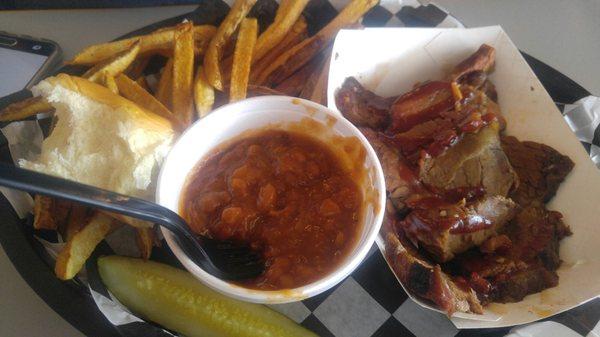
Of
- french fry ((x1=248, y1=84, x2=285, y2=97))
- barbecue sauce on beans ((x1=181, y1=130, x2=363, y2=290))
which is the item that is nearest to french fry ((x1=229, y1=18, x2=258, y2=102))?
french fry ((x1=248, y1=84, x2=285, y2=97))

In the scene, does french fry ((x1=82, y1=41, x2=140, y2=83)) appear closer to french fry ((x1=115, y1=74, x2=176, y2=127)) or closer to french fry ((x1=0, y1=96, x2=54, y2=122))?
french fry ((x1=115, y1=74, x2=176, y2=127))

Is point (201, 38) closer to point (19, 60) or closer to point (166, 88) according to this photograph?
point (166, 88)

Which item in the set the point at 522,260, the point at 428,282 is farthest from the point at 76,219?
the point at 522,260

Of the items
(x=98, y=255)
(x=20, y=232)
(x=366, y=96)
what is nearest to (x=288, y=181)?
(x=366, y=96)

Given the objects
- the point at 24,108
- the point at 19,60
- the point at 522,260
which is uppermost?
the point at 24,108

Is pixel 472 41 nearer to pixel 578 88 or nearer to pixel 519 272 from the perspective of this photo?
pixel 578 88
